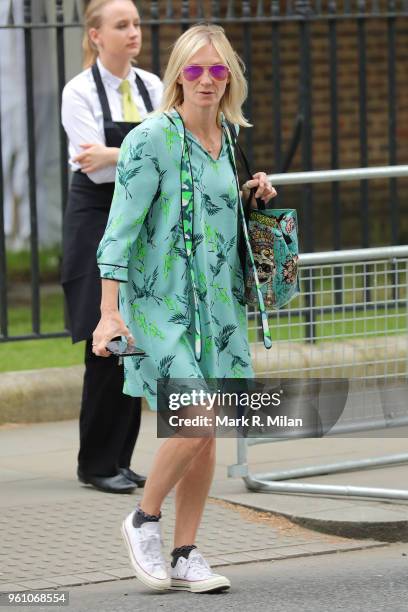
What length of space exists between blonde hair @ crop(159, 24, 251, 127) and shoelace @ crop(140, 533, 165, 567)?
1.37 metres

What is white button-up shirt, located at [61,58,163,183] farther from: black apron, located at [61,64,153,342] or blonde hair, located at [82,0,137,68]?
blonde hair, located at [82,0,137,68]

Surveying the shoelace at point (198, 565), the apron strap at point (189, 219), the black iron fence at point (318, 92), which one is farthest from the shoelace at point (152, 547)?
the black iron fence at point (318, 92)

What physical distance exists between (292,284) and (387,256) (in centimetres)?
133

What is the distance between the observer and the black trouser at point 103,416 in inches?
255

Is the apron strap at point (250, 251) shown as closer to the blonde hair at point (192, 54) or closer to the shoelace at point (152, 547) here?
the blonde hair at point (192, 54)

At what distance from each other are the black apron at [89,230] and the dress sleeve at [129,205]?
4.89 ft

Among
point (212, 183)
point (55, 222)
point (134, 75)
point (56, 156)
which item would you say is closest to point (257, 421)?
point (212, 183)

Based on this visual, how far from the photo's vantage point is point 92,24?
6.53m

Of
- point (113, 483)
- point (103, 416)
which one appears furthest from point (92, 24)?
point (113, 483)

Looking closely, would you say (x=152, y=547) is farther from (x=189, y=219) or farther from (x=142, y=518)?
(x=189, y=219)

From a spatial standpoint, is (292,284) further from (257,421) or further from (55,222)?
(55,222)

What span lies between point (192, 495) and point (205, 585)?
0.29 meters

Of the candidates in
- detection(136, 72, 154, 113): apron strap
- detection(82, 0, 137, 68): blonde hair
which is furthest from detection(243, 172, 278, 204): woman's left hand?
detection(82, 0, 137, 68): blonde hair

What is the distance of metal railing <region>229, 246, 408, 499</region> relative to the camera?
20.7 feet
